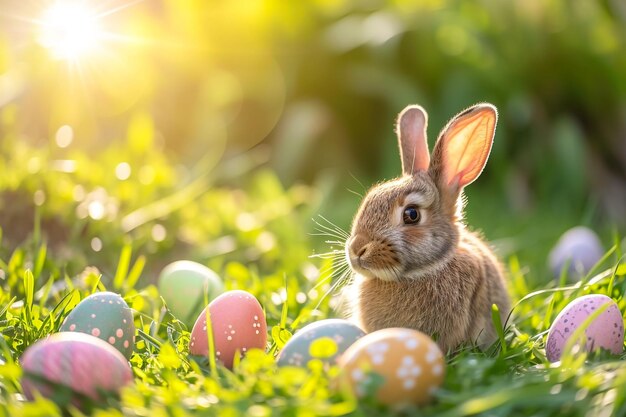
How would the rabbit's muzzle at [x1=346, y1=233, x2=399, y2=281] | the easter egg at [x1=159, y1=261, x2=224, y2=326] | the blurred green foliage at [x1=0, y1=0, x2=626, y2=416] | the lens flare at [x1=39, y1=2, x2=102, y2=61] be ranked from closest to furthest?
the rabbit's muzzle at [x1=346, y1=233, x2=399, y2=281] → the easter egg at [x1=159, y1=261, x2=224, y2=326] → the blurred green foliage at [x1=0, y1=0, x2=626, y2=416] → the lens flare at [x1=39, y1=2, x2=102, y2=61]

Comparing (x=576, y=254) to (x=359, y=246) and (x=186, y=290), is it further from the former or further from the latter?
(x=186, y=290)

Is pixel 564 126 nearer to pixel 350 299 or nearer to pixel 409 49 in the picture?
pixel 409 49

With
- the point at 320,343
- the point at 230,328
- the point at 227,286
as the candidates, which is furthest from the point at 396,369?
the point at 227,286

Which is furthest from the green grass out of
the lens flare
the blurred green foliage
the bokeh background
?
the lens flare

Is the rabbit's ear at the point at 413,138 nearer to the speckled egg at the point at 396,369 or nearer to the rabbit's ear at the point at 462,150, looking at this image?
the rabbit's ear at the point at 462,150

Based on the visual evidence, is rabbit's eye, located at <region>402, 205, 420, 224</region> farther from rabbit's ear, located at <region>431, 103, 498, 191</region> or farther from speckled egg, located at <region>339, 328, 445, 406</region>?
speckled egg, located at <region>339, 328, 445, 406</region>

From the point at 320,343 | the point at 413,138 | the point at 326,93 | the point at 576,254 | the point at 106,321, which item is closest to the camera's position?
the point at 320,343
